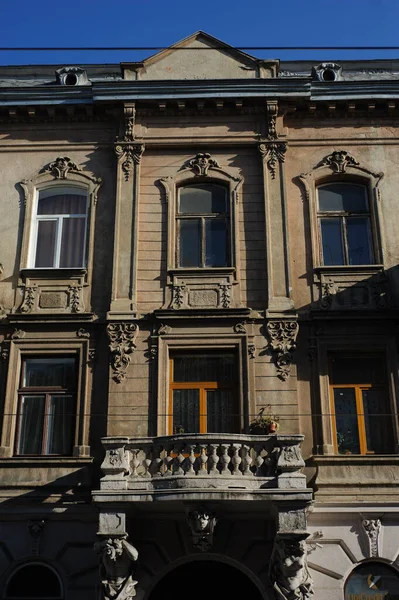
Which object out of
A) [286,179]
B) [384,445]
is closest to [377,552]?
[384,445]

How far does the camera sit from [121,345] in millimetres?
15789

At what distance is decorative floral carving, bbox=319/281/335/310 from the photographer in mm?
16297

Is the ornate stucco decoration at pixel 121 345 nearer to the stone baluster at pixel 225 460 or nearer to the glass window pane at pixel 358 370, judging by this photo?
the stone baluster at pixel 225 460

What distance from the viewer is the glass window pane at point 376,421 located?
607 inches

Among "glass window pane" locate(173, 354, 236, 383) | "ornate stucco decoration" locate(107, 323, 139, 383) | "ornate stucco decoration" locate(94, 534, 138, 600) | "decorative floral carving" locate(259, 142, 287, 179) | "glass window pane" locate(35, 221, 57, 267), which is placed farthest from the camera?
"decorative floral carving" locate(259, 142, 287, 179)

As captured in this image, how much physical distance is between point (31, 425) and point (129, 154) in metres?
6.81

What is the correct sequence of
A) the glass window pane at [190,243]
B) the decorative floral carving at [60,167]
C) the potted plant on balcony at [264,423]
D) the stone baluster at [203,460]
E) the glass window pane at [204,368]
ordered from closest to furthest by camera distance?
the stone baluster at [203,460] < the potted plant on balcony at [264,423] < the glass window pane at [204,368] < the glass window pane at [190,243] < the decorative floral carving at [60,167]

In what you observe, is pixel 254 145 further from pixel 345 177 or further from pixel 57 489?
pixel 57 489

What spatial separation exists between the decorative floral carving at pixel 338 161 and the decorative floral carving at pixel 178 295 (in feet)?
15.3

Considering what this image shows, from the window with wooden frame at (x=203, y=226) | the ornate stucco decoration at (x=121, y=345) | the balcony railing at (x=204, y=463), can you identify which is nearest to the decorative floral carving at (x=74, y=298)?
the ornate stucco decoration at (x=121, y=345)

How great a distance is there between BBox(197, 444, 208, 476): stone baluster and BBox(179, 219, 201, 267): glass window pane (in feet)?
16.0

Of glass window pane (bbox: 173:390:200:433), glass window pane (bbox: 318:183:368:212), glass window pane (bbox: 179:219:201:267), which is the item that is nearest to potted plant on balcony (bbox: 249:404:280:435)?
glass window pane (bbox: 173:390:200:433)

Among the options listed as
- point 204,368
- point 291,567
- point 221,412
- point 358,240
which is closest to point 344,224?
point 358,240

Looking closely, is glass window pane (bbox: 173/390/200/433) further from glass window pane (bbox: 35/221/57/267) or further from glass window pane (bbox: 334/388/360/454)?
glass window pane (bbox: 35/221/57/267)
